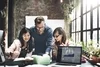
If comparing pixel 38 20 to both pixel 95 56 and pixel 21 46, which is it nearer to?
pixel 21 46

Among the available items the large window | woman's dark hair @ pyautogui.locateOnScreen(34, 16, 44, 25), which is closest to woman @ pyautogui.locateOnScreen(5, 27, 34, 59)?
woman's dark hair @ pyautogui.locateOnScreen(34, 16, 44, 25)

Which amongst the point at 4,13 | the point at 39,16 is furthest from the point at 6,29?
the point at 39,16

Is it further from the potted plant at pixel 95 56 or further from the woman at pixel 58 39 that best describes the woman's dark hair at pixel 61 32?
the potted plant at pixel 95 56

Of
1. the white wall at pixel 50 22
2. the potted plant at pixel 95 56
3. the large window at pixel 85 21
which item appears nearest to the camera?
the potted plant at pixel 95 56

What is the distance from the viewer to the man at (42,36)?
5.00 m

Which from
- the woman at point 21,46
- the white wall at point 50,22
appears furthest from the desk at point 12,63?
the white wall at point 50,22

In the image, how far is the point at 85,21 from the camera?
498cm

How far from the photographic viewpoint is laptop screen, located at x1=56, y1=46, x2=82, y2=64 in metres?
4.83

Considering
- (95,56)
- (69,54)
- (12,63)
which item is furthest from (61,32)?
(12,63)

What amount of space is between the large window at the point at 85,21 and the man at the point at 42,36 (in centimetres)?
48

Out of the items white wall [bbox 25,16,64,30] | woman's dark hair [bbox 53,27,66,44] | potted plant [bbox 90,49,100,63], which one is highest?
white wall [bbox 25,16,64,30]

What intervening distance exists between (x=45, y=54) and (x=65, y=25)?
2.28ft

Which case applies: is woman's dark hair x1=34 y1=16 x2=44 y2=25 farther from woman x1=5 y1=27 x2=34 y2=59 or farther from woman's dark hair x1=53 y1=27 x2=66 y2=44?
woman's dark hair x1=53 y1=27 x2=66 y2=44

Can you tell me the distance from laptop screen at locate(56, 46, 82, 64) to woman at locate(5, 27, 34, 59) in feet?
1.95
